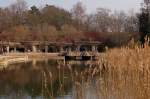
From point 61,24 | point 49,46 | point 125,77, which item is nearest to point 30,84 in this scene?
point 125,77

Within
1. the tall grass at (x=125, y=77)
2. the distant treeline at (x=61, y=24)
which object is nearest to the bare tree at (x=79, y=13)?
the distant treeline at (x=61, y=24)

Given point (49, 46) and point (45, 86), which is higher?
point (45, 86)

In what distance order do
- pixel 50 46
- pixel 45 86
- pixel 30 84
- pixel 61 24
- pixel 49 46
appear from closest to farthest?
pixel 45 86, pixel 30 84, pixel 49 46, pixel 50 46, pixel 61 24

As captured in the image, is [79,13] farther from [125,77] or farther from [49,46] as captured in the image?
[125,77]

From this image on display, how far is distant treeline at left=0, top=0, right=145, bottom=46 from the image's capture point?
5397cm

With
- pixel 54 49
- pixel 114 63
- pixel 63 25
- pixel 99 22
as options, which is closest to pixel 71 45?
pixel 54 49

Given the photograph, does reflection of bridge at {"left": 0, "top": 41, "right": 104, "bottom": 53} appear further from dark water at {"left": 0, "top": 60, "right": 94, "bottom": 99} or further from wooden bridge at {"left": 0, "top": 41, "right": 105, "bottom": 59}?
dark water at {"left": 0, "top": 60, "right": 94, "bottom": 99}

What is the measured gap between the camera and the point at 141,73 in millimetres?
4734

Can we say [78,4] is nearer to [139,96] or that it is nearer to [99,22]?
[99,22]

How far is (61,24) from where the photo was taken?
62.1 m

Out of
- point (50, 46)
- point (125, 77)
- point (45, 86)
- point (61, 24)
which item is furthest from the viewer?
point (61, 24)

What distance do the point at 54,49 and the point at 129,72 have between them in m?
50.6

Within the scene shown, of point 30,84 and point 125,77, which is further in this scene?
point 30,84

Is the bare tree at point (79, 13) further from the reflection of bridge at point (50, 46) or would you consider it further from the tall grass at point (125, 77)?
the tall grass at point (125, 77)
